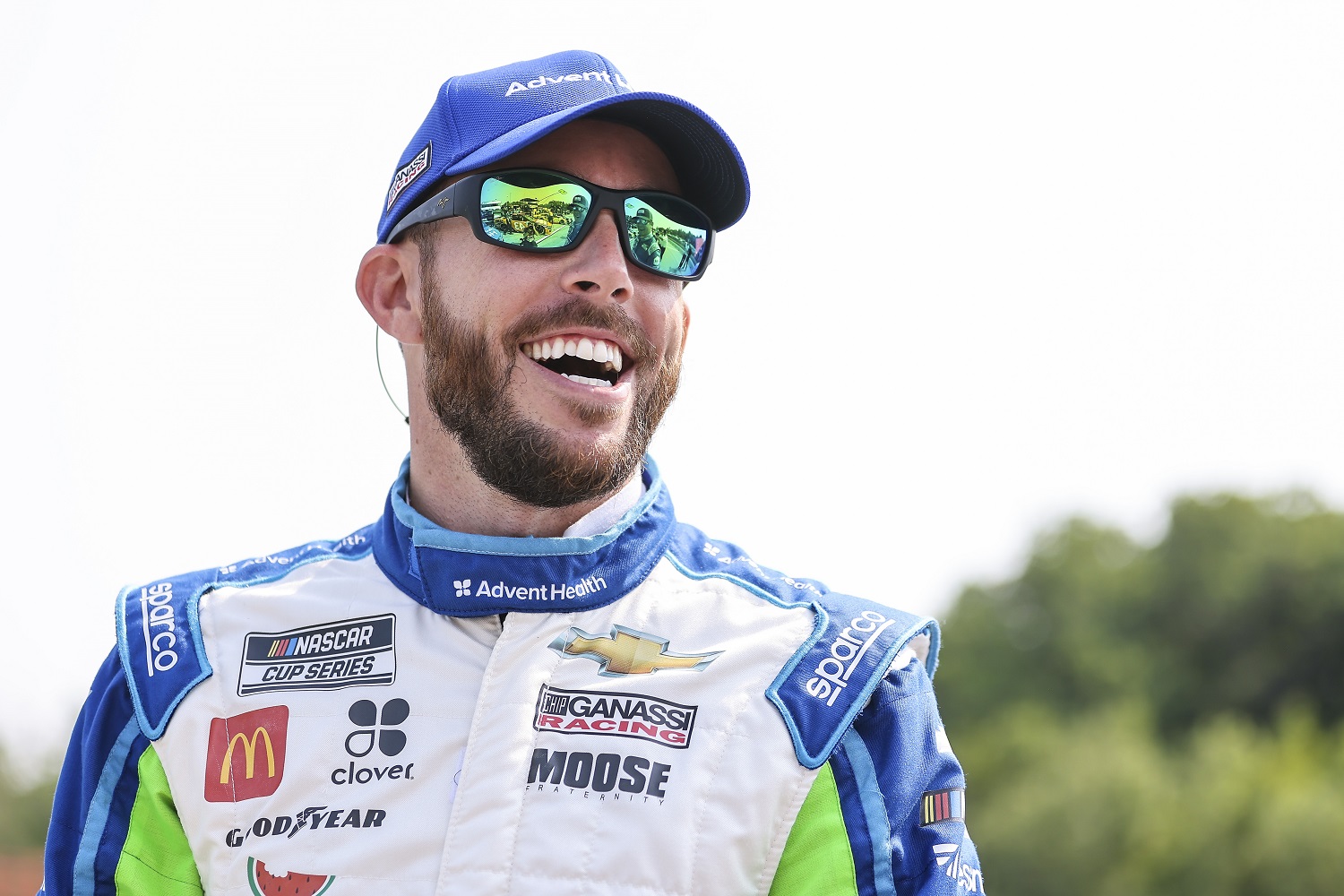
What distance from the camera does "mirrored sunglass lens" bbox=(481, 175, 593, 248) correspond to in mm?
3035

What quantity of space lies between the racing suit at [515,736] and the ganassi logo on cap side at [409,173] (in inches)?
31.1

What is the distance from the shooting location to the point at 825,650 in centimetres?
282

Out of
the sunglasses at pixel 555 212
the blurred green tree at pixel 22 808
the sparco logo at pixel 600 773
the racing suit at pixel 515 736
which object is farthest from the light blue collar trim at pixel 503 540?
the blurred green tree at pixel 22 808

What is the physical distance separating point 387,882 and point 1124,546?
5855cm

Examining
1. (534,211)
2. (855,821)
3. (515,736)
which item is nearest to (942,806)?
(855,821)

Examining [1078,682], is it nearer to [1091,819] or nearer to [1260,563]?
[1260,563]

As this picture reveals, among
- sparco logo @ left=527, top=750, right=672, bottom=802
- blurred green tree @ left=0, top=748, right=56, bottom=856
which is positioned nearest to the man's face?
sparco logo @ left=527, top=750, right=672, bottom=802

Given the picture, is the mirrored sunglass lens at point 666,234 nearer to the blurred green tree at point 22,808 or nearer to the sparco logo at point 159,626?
the sparco logo at point 159,626

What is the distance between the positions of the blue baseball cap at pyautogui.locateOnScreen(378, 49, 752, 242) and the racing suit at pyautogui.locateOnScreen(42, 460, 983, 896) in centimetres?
75

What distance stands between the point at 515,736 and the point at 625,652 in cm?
30

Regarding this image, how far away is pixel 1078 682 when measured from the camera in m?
54.8

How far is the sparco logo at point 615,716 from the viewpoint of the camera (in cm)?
274

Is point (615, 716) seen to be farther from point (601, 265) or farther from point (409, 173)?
point (409, 173)

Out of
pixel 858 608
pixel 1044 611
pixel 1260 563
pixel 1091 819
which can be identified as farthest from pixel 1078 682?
pixel 858 608
